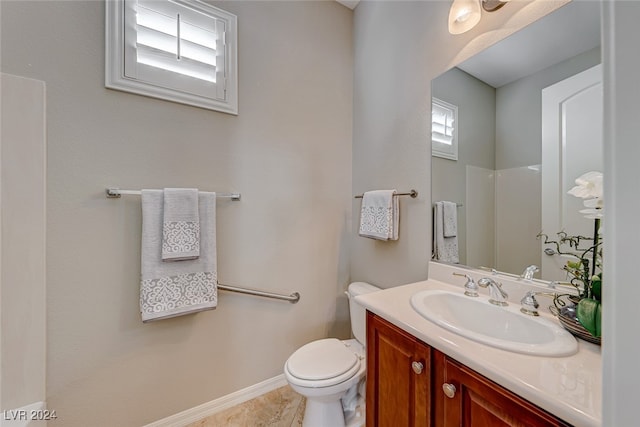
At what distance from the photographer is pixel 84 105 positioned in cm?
114

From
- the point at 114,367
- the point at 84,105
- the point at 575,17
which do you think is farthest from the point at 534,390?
the point at 84,105

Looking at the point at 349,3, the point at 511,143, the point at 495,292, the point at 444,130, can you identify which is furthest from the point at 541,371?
the point at 349,3

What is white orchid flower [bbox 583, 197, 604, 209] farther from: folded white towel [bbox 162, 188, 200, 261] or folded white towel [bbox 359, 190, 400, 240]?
folded white towel [bbox 162, 188, 200, 261]

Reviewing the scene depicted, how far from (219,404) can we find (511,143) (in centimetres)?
206

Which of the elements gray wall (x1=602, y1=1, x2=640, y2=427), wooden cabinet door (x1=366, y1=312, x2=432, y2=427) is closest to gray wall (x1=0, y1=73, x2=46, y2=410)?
wooden cabinet door (x1=366, y1=312, x2=432, y2=427)

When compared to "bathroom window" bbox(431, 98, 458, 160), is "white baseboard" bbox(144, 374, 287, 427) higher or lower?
lower

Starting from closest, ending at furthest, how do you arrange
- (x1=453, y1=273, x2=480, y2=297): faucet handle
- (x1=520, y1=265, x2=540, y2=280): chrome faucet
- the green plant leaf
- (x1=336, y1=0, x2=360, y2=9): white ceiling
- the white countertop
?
the white countertop → the green plant leaf → (x1=520, y1=265, x2=540, y2=280): chrome faucet → (x1=453, y1=273, x2=480, y2=297): faucet handle → (x1=336, y1=0, x2=360, y2=9): white ceiling

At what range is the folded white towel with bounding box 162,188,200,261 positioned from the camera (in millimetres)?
1211

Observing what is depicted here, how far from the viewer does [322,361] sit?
129 cm

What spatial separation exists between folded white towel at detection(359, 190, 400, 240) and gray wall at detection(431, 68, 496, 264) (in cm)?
24

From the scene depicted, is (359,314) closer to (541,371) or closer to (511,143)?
(541,371)

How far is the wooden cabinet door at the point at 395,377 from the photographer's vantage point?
0.77m

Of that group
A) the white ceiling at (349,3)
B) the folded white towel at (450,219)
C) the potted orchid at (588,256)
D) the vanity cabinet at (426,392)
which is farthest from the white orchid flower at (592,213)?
the white ceiling at (349,3)

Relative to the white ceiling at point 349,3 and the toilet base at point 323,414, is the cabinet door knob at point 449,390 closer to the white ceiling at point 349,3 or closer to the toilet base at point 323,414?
the toilet base at point 323,414
